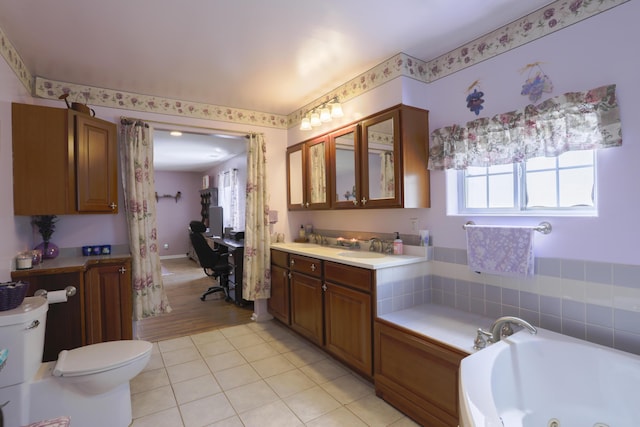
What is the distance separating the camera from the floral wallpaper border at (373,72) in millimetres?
1786

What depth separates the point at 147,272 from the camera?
9.83 feet

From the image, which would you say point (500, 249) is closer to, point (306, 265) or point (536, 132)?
point (536, 132)

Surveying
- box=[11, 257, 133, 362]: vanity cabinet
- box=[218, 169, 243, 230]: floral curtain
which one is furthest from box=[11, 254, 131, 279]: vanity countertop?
box=[218, 169, 243, 230]: floral curtain

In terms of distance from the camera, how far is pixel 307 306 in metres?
2.93

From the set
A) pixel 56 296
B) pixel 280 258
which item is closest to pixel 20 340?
pixel 56 296

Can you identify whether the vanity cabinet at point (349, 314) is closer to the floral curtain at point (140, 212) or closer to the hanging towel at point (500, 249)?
the hanging towel at point (500, 249)

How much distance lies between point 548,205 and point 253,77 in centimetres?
240

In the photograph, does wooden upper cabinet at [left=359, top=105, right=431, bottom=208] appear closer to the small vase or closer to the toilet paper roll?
the toilet paper roll

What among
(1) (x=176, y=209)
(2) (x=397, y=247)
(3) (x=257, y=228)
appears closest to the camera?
(2) (x=397, y=247)

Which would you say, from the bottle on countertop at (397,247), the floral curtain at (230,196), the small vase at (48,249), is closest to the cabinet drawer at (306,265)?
the bottle on countertop at (397,247)

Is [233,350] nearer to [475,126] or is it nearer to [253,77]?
[253,77]

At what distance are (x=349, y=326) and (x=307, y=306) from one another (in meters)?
0.61

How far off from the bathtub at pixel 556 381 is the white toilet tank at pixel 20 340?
6.85 ft

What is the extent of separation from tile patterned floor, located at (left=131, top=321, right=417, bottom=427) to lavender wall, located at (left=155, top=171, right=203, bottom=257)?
5.74 m
